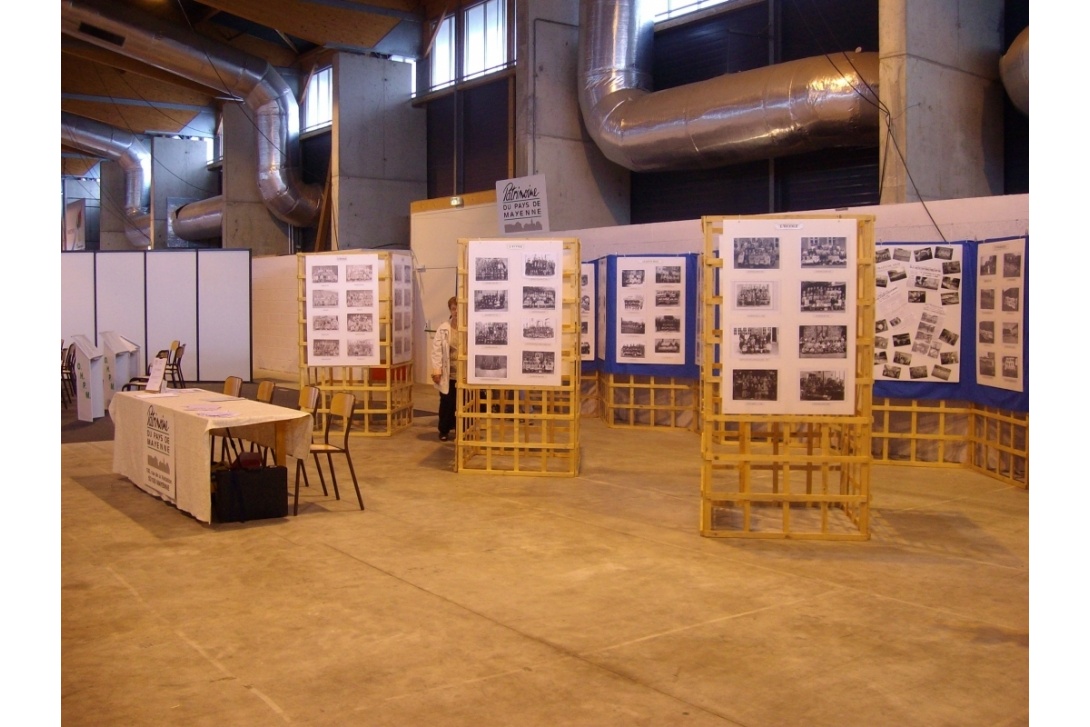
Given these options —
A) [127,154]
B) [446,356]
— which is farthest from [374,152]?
[127,154]

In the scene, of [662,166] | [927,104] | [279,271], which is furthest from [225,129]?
[927,104]

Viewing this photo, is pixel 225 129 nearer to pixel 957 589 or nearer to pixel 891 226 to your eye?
pixel 891 226

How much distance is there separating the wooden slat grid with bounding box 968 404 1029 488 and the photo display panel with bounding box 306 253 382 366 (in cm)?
646

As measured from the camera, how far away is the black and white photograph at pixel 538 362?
28.6 feet

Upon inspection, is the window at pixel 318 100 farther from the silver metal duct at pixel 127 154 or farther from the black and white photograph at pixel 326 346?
the black and white photograph at pixel 326 346

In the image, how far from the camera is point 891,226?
958 centimetres

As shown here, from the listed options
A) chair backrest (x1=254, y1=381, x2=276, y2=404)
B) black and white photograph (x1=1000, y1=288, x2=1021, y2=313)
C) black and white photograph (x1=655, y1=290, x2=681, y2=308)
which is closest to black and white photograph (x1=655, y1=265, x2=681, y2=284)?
black and white photograph (x1=655, y1=290, x2=681, y2=308)

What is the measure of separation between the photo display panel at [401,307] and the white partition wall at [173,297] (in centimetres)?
697

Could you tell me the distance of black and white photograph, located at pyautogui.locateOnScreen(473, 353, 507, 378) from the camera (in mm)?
8727

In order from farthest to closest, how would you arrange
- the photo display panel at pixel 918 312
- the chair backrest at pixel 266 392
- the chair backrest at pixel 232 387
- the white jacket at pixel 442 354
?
the white jacket at pixel 442 354 → the chair backrest at pixel 232 387 → the chair backrest at pixel 266 392 → the photo display panel at pixel 918 312

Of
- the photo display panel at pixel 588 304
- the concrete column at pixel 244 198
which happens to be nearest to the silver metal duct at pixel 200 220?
the concrete column at pixel 244 198

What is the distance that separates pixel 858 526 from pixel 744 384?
4.39ft

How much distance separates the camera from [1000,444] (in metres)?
8.47

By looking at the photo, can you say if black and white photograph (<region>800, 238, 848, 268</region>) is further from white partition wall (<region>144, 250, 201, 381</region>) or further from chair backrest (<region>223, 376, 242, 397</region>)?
white partition wall (<region>144, 250, 201, 381</region>)
